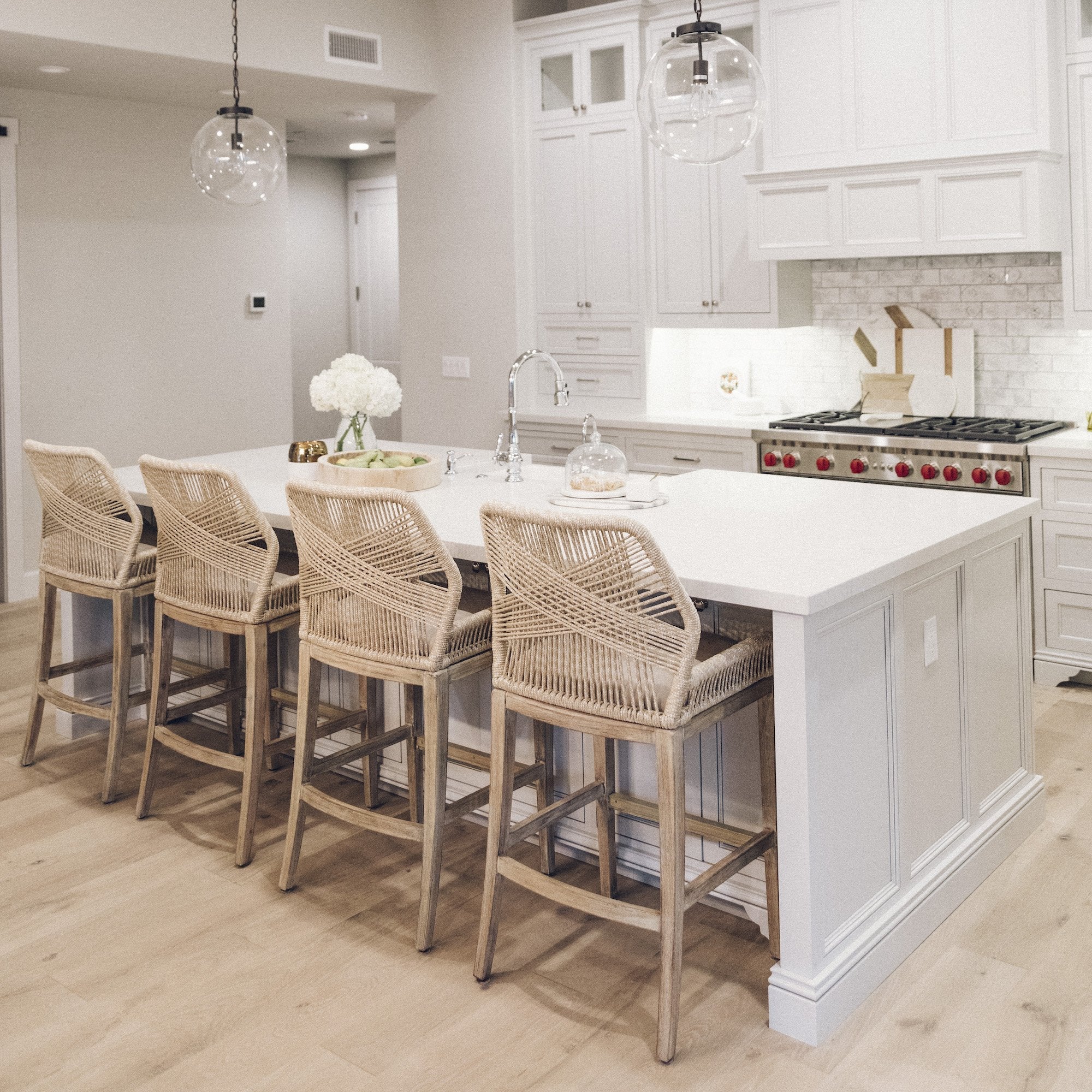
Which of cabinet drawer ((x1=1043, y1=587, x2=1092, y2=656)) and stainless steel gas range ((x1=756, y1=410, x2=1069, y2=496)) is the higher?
stainless steel gas range ((x1=756, y1=410, x2=1069, y2=496))

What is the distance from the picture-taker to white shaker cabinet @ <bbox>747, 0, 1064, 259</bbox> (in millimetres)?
4250

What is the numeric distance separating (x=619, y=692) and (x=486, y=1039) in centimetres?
70

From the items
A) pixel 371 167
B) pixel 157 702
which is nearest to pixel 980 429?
pixel 157 702

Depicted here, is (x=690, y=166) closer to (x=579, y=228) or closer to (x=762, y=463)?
(x=579, y=228)

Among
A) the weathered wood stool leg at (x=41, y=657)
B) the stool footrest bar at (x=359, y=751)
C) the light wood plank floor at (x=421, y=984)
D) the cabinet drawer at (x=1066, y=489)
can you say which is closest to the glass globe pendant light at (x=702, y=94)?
the stool footrest bar at (x=359, y=751)

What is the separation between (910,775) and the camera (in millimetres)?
2588

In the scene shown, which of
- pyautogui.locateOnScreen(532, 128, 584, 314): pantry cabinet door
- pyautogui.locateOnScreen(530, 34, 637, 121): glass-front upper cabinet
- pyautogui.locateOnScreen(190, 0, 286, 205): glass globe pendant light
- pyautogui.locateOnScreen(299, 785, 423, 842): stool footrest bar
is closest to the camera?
pyautogui.locateOnScreen(299, 785, 423, 842): stool footrest bar

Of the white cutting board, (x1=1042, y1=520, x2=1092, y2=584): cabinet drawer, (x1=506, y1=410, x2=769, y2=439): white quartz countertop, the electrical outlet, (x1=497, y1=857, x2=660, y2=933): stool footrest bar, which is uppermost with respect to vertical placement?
the electrical outlet

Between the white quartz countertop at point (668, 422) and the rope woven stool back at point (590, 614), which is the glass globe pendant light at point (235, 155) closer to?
the rope woven stool back at point (590, 614)

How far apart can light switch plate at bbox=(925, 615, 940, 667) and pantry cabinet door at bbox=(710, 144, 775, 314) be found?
2.77 meters

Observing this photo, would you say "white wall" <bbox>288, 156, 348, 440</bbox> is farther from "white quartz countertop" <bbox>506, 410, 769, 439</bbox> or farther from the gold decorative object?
the gold decorative object

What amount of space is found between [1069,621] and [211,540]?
2956mm

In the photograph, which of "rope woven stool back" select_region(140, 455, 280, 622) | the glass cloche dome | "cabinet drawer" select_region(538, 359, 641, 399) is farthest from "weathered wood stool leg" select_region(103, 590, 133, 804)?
"cabinet drawer" select_region(538, 359, 641, 399)

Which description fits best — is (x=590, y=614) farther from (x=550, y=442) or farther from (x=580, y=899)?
(x=550, y=442)
